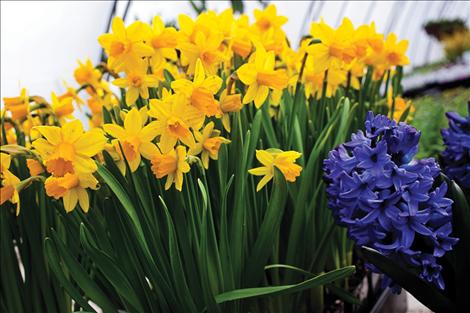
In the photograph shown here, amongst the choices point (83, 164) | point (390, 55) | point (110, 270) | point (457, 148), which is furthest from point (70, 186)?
point (390, 55)

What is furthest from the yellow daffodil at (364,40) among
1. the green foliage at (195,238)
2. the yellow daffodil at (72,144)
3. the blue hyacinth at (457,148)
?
the yellow daffodil at (72,144)

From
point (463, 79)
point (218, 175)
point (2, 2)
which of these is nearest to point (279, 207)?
point (218, 175)

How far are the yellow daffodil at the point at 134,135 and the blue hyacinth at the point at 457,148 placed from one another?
51 cm

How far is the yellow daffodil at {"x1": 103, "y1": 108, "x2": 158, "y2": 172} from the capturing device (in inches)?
31.9

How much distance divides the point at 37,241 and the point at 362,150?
1.99 ft

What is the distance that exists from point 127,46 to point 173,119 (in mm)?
254

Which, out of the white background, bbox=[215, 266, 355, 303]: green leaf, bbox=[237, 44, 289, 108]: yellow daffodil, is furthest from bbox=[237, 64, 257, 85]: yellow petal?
the white background

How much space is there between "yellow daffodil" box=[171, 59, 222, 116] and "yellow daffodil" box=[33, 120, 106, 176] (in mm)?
124

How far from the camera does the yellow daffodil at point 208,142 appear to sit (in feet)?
2.80

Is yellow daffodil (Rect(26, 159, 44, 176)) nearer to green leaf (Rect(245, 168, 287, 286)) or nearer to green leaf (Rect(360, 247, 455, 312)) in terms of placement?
green leaf (Rect(245, 168, 287, 286))

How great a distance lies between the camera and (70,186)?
810 millimetres

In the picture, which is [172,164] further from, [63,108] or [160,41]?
[63,108]

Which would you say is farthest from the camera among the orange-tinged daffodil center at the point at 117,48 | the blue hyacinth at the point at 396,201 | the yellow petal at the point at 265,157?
the orange-tinged daffodil center at the point at 117,48

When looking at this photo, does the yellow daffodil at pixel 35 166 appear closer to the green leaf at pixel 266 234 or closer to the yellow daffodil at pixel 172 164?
the yellow daffodil at pixel 172 164
